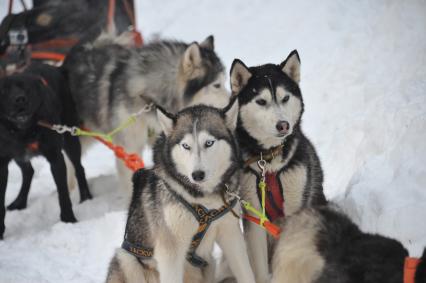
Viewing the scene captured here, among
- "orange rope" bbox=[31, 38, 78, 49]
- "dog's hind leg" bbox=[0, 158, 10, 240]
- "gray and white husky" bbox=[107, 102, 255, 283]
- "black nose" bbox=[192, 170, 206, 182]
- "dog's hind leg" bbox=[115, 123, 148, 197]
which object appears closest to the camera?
"black nose" bbox=[192, 170, 206, 182]

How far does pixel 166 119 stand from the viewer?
3.16 m

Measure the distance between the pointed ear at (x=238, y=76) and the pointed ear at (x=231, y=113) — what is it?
22 centimetres

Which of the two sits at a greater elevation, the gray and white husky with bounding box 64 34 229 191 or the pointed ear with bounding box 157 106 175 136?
the pointed ear with bounding box 157 106 175 136

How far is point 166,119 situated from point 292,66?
35.6 inches

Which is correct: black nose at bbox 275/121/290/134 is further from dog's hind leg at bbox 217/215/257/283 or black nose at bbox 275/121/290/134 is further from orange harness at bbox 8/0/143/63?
orange harness at bbox 8/0/143/63

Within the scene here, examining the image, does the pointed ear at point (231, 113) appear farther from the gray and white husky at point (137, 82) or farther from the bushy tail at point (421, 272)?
the gray and white husky at point (137, 82)

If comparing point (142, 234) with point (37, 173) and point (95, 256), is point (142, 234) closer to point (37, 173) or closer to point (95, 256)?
point (95, 256)

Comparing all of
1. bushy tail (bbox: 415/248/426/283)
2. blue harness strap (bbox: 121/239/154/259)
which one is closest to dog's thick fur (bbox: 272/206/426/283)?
bushy tail (bbox: 415/248/426/283)

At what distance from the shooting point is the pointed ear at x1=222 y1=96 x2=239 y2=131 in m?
3.17

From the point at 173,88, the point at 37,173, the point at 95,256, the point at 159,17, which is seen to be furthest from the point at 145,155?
the point at 159,17

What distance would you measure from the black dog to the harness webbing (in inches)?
88.0

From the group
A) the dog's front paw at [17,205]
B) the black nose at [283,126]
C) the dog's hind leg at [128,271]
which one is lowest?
the dog's front paw at [17,205]

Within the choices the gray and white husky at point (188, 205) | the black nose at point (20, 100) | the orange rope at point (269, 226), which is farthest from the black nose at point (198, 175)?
the black nose at point (20, 100)

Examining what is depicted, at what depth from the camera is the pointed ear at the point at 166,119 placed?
10.3 ft
